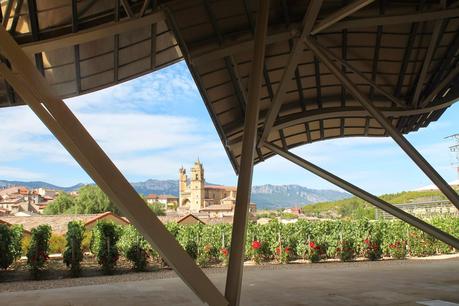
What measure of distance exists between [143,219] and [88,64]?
29.2 feet

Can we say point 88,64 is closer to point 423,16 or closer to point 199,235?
point 423,16

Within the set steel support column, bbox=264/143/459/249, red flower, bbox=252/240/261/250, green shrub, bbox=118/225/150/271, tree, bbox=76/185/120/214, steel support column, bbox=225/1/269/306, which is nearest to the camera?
steel support column, bbox=225/1/269/306

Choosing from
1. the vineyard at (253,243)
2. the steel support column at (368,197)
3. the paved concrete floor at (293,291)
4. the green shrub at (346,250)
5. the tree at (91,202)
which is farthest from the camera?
the tree at (91,202)

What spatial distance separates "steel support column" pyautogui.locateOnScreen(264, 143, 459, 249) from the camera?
12.7 m

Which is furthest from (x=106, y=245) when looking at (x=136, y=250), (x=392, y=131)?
(x=392, y=131)

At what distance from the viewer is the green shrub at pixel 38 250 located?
63.5ft

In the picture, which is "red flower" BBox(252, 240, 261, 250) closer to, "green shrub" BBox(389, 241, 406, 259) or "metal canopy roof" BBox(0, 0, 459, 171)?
"metal canopy roof" BBox(0, 0, 459, 171)

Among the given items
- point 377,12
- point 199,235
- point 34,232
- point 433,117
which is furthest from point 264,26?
point 199,235

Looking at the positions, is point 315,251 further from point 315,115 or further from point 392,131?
point 392,131

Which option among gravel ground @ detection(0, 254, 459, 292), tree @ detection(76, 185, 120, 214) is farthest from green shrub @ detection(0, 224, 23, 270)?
tree @ detection(76, 185, 120, 214)

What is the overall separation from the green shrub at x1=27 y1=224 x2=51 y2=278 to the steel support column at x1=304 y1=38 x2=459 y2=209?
1460cm

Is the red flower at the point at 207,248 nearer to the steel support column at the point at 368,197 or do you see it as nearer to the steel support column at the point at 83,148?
the steel support column at the point at 368,197

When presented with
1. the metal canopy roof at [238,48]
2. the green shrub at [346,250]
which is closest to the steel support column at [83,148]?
the metal canopy roof at [238,48]

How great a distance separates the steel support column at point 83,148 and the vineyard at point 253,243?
52.1 feet
